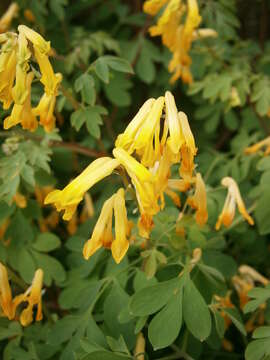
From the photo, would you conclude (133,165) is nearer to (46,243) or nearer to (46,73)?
(46,73)

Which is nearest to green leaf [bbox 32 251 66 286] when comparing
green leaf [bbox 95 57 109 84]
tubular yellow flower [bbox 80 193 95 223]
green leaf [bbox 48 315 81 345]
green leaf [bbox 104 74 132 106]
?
green leaf [bbox 48 315 81 345]

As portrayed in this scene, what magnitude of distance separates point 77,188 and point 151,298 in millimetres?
466

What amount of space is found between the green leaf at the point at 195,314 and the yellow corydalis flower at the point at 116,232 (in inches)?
12.1

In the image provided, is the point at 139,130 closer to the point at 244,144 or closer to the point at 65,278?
the point at 65,278

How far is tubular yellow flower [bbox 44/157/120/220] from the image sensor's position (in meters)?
1.20

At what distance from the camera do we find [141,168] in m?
1.20

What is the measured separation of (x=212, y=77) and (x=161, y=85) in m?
0.71

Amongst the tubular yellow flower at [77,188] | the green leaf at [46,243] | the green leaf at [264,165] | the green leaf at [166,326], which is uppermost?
the tubular yellow flower at [77,188]

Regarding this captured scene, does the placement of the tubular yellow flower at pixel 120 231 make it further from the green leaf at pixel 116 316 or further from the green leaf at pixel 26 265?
the green leaf at pixel 26 265

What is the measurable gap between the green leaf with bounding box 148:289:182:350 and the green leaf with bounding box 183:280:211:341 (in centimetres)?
3

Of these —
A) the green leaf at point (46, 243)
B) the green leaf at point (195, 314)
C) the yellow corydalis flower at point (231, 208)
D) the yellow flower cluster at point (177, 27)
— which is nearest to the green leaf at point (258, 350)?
the green leaf at point (195, 314)

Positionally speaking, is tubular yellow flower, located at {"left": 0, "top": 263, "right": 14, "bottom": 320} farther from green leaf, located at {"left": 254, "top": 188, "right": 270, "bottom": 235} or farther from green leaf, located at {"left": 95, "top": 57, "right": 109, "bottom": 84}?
green leaf, located at {"left": 254, "top": 188, "right": 270, "bottom": 235}

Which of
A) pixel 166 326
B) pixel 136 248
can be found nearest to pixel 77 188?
pixel 166 326

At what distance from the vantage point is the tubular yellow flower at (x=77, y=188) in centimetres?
120
